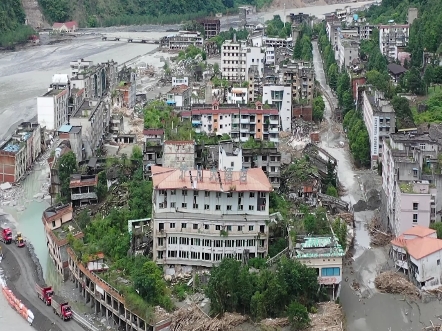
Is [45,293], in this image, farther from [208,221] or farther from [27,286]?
[208,221]

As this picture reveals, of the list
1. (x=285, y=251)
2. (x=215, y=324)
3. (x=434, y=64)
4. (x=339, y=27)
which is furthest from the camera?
(x=339, y=27)

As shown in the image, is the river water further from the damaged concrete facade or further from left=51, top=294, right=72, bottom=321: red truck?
left=51, top=294, right=72, bottom=321: red truck

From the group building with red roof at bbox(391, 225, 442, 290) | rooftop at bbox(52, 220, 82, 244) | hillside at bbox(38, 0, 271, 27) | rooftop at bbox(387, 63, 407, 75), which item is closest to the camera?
building with red roof at bbox(391, 225, 442, 290)

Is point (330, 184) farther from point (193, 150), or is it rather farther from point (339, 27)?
point (339, 27)

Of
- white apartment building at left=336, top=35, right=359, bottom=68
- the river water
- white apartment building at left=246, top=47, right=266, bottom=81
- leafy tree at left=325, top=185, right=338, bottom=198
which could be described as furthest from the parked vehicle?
white apartment building at left=336, top=35, right=359, bottom=68

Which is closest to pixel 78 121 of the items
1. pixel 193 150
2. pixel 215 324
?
pixel 193 150

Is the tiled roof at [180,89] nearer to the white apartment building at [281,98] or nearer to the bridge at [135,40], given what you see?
the white apartment building at [281,98]

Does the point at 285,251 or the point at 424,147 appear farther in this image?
the point at 424,147
